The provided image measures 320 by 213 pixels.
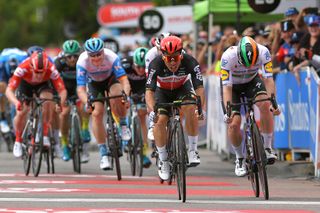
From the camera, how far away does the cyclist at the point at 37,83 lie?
18375mm

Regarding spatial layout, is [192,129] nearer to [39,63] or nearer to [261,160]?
[261,160]

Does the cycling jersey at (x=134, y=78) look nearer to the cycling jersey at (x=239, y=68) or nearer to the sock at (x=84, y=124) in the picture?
the sock at (x=84, y=124)

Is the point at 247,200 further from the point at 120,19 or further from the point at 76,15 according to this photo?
the point at 76,15

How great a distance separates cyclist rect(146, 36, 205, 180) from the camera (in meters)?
14.8

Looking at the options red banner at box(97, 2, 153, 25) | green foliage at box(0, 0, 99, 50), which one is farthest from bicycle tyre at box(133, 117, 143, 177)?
green foliage at box(0, 0, 99, 50)

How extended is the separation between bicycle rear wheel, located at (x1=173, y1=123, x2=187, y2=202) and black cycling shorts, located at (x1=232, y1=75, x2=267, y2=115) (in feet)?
3.30

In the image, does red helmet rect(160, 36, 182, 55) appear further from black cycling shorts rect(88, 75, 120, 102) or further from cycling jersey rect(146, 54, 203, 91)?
black cycling shorts rect(88, 75, 120, 102)

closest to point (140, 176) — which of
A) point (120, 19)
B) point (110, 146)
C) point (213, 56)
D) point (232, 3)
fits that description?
point (110, 146)

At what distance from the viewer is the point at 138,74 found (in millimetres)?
19828

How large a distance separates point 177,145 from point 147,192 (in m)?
1.33

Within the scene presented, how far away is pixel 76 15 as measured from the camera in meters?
73.1

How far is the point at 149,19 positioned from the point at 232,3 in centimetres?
772

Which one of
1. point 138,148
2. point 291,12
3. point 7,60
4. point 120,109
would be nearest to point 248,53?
point 120,109

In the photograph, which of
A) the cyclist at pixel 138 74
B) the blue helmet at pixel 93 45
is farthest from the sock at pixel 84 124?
the blue helmet at pixel 93 45
